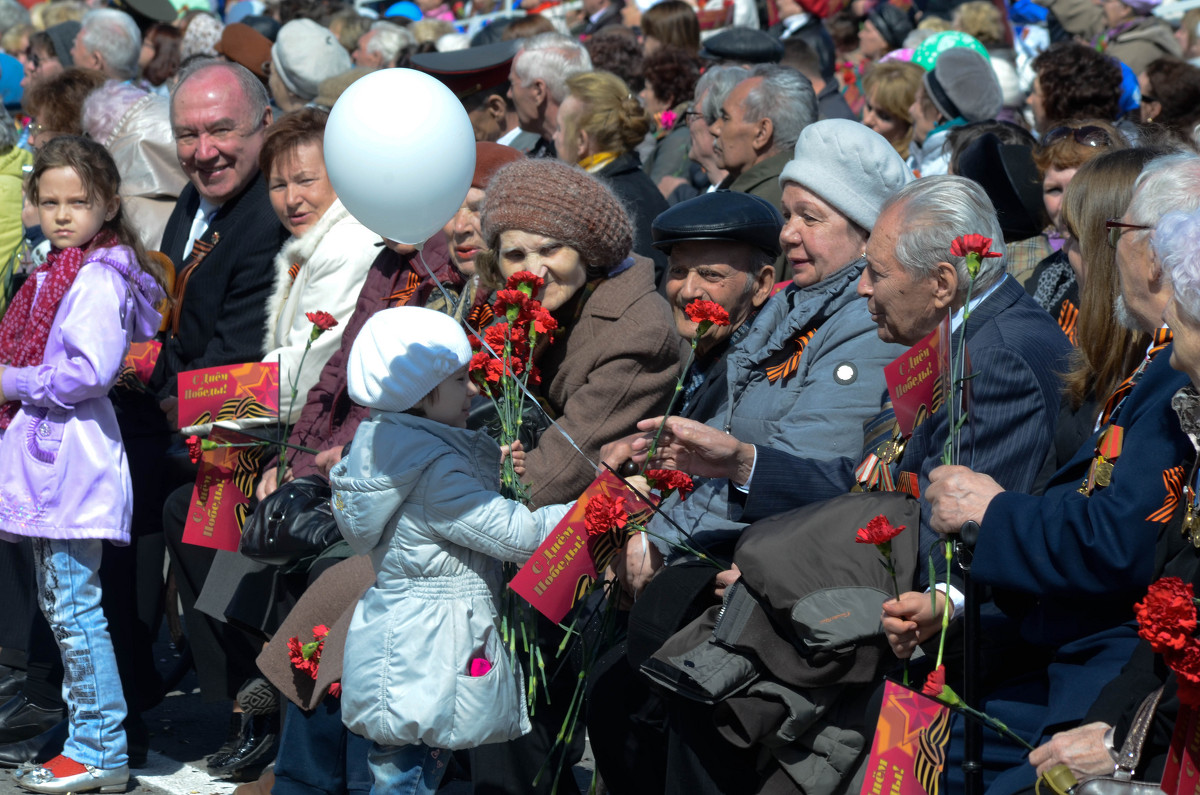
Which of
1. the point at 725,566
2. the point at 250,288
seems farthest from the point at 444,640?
the point at 250,288

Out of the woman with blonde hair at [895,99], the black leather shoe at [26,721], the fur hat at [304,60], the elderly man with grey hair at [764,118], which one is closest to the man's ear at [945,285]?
the elderly man with grey hair at [764,118]

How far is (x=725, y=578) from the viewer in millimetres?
3381

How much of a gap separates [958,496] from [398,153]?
152 centimetres

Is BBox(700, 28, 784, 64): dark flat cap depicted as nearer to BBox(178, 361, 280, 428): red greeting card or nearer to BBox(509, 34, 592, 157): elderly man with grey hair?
BBox(509, 34, 592, 157): elderly man with grey hair

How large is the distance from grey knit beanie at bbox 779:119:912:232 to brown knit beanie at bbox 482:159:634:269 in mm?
551

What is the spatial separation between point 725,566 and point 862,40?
25.4ft

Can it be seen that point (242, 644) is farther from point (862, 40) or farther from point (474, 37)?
point (862, 40)

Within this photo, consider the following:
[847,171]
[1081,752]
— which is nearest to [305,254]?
[847,171]

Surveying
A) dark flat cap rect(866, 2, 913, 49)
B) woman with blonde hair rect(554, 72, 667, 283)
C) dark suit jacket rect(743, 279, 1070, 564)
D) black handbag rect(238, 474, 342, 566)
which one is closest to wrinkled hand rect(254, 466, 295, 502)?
black handbag rect(238, 474, 342, 566)

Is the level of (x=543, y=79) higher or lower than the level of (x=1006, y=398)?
lower

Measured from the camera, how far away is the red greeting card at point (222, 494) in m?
4.52

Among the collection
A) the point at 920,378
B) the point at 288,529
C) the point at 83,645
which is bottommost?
the point at 83,645

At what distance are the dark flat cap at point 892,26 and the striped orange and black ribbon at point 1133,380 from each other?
7.51m

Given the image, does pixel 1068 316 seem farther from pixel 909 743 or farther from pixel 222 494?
pixel 222 494
